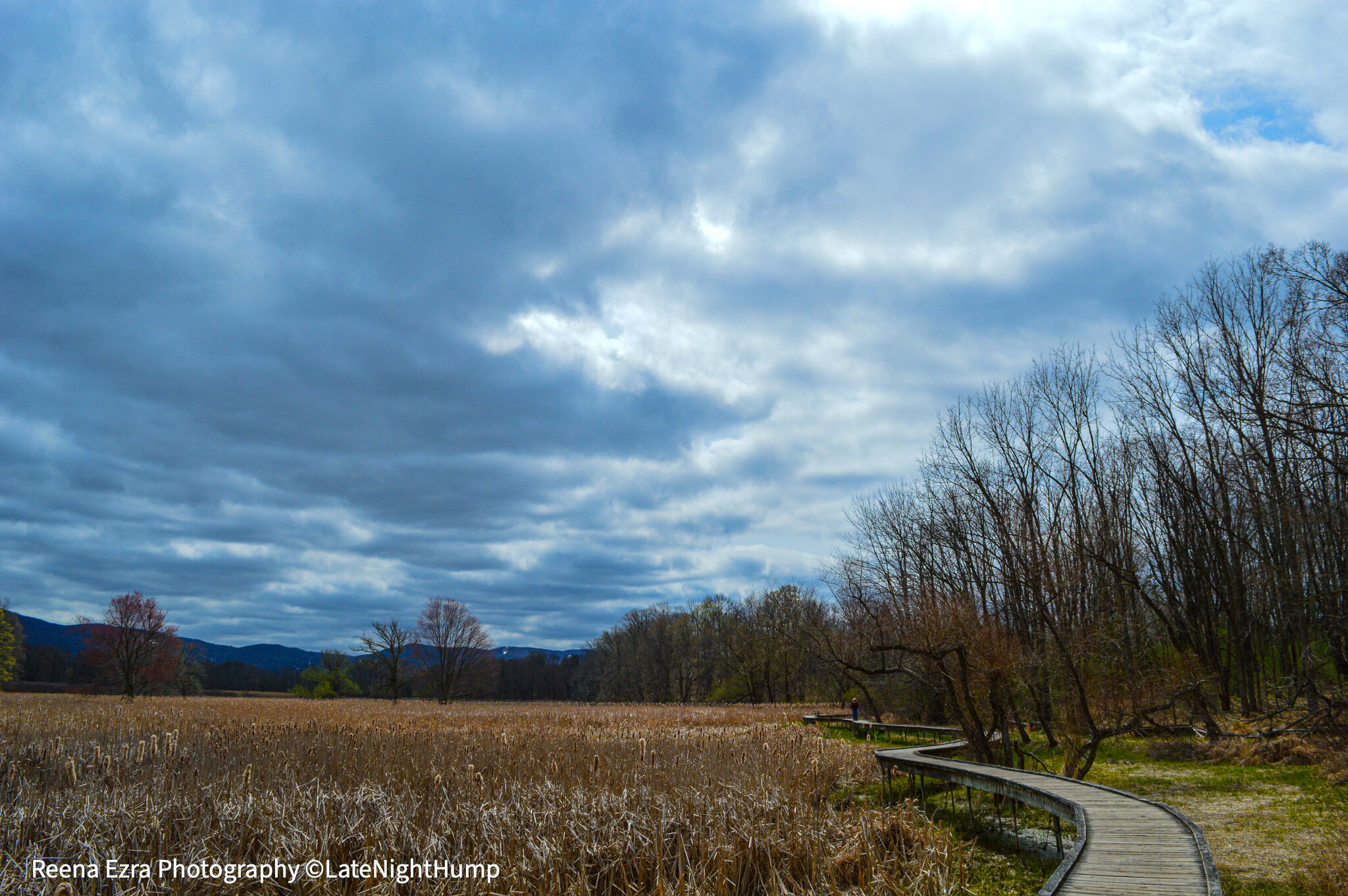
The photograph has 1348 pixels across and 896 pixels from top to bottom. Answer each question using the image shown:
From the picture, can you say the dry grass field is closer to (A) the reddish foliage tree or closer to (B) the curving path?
(B) the curving path

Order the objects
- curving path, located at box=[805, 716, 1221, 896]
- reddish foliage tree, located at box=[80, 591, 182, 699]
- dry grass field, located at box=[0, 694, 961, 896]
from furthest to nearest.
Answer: reddish foliage tree, located at box=[80, 591, 182, 699], dry grass field, located at box=[0, 694, 961, 896], curving path, located at box=[805, 716, 1221, 896]

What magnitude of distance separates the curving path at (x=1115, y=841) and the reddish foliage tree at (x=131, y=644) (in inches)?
2191

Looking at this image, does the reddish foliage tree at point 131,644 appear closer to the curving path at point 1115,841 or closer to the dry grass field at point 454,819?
the dry grass field at point 454,819

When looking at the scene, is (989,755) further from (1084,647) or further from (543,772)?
(543,772)

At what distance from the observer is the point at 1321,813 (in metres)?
11.9

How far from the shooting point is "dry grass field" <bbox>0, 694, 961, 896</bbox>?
304 inches

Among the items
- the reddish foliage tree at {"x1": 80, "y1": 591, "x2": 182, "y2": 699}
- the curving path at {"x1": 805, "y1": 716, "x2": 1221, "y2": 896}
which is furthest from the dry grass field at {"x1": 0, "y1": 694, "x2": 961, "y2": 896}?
the reddish foliage tree at {"x1": 80, "y1": 591, "x2": 182, "y2": 699}

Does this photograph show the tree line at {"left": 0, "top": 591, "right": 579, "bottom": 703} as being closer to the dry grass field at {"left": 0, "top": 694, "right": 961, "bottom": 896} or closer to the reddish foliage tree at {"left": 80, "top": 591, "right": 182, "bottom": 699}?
the reddish foliage tree at {"left": 80, "top": 591, "right": 182, "bottom": 699}

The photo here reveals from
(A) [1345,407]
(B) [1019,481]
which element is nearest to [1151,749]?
(A) [1345,407]

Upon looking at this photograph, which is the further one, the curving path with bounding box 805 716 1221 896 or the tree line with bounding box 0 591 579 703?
the tree line with bounding box 0 591 579 703

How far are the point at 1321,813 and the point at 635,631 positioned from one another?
79.8 metres

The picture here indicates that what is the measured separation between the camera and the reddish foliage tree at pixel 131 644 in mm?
48312

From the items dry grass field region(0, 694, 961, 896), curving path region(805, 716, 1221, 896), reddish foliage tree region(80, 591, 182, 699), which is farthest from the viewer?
reddish foliage tree region(80, 591, 182, 699)

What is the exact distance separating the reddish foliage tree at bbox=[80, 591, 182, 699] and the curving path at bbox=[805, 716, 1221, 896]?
55.6 m
